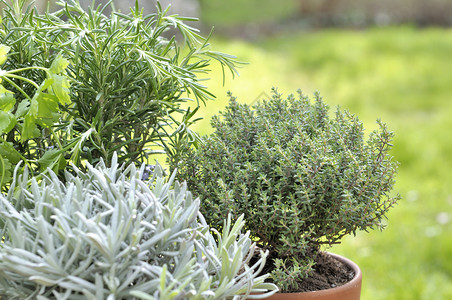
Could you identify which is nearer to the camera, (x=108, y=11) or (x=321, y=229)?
(x=321, y=229)

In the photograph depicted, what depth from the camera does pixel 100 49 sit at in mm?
930

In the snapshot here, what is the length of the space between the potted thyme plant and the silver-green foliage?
125 mm

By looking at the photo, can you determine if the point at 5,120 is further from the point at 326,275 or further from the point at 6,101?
the point at 326,275

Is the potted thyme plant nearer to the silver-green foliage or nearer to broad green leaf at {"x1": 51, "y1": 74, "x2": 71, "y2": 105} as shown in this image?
the silver-green foliage

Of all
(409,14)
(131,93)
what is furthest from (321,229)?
(409,14)

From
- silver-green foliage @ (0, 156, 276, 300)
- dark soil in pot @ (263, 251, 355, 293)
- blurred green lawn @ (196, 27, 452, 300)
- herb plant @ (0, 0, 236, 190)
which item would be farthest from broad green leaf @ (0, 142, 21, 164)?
blurred green lawn @ (196, 27, 452, 300)

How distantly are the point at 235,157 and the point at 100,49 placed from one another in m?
0.29

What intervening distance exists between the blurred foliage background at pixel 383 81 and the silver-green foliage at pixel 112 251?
1.88ft

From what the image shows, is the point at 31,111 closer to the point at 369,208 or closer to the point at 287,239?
the point at 287,239

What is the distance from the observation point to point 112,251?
65cm

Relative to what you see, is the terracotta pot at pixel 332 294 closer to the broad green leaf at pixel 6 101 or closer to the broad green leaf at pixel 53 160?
the broad green leaf at pixel 53 160

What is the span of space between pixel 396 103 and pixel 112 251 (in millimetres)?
4154

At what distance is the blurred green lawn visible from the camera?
2.52 metres

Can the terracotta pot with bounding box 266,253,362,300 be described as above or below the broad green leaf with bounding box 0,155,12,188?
above
